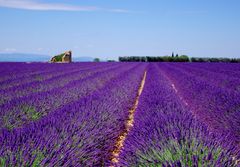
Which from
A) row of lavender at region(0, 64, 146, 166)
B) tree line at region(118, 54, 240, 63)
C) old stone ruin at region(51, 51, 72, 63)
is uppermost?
row of lavender at region(0, 64, 146, 166)

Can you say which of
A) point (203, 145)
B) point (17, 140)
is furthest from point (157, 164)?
point (17, 140)

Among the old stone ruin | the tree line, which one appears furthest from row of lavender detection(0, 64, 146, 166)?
the tree line

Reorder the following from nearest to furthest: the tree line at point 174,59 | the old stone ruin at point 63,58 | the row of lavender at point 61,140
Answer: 1. the row of lavender at point 61,140
2. the old stone ruin at point 63,58
3. the tree line at point 174,59

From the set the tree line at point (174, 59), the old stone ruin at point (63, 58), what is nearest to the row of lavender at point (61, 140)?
the old stone ruin at point (63, 58)

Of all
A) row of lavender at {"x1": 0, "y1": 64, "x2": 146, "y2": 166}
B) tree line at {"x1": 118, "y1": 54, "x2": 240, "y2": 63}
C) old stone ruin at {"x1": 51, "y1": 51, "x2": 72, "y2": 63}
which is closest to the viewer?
row of lavender at {"x1": 0, "y1": 64, "x2": 146, "y2": 166}

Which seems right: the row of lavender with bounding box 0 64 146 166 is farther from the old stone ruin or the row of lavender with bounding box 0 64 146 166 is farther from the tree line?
the tree line

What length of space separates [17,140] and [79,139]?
0.64 m

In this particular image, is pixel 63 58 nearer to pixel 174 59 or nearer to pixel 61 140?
pixel 174 59

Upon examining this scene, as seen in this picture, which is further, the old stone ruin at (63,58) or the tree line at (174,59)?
the tree line at (174,59)

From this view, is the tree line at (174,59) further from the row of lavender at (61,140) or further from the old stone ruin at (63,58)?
the row of lavender at (61,140)

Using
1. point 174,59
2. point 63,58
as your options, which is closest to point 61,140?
point 63,58

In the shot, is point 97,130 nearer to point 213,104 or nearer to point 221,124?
point 221,124

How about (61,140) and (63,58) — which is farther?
(63,58)

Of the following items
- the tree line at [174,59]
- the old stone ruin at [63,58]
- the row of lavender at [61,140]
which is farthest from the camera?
the tree line at [174,59]
